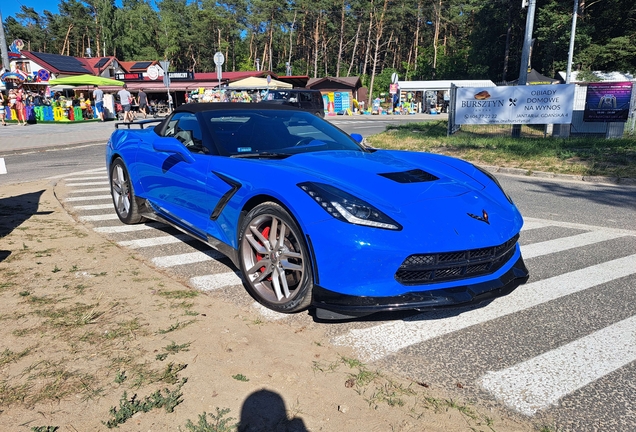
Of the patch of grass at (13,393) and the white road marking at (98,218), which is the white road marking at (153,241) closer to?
the white road marking at (98,218)

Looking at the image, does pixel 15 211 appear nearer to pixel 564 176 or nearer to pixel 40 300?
pixel 40 300

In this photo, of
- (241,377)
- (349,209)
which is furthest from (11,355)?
(349,209)

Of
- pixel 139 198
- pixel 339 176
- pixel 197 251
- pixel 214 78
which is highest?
pixel 214 78

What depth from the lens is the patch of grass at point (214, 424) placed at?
2.07m

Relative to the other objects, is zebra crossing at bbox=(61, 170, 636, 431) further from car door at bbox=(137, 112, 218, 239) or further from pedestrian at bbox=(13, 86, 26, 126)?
pedestrian at bbox=(13, 86, 26, 126)

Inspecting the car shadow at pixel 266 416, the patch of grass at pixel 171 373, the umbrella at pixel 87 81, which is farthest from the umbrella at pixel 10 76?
the car shadow at pixel 266 416

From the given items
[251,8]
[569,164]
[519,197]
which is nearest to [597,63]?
[569,164]

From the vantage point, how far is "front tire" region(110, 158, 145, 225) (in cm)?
545

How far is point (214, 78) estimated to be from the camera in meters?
51.9

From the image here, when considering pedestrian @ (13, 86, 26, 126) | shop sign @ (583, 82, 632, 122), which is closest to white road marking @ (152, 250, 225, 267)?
shop sign @ (583, 82, 632, 122)

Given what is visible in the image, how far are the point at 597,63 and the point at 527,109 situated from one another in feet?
115

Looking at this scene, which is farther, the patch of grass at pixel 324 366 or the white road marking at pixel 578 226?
the white road marking at pixel 578 226

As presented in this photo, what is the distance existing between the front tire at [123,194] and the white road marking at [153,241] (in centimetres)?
47

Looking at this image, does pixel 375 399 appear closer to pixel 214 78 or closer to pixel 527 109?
pixel 527 109
